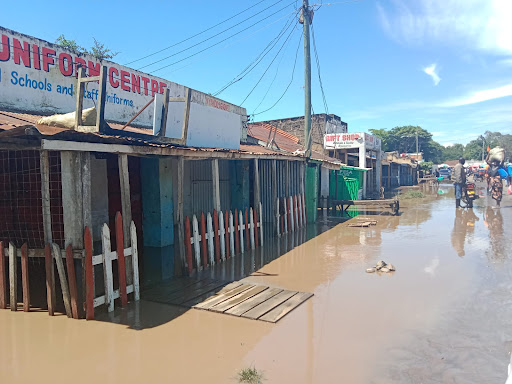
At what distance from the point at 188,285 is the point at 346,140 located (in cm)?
1966

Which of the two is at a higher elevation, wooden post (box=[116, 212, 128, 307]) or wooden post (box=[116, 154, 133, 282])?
wooden post (box=[116, 154, 133, 282])

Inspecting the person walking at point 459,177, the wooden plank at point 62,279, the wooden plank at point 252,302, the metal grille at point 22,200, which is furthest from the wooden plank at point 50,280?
the person walking at point 459,177

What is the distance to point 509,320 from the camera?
493 cm

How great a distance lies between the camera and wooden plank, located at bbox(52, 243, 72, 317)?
4867 millimetres

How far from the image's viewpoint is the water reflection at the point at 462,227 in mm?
9672

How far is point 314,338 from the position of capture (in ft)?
14.7

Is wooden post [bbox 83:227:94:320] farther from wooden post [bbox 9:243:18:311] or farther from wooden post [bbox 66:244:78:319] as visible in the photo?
wooden post [bbox 9:243:18:311]

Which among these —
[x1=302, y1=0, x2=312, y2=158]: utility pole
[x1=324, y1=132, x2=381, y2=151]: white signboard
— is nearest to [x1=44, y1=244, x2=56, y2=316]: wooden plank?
[x1=302, y1=0, x2=312, y2=158]: utility pole

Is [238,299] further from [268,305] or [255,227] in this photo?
[255,227]

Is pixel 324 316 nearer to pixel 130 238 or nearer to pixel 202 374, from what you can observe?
pixel 202 374

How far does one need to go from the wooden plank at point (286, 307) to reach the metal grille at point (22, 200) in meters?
3.19

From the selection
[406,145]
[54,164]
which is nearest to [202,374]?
[54,164]

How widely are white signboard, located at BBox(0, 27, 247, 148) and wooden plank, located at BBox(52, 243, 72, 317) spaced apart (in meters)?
3.93

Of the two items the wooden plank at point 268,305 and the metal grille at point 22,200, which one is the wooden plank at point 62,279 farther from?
the wooden plank at point 268,305
